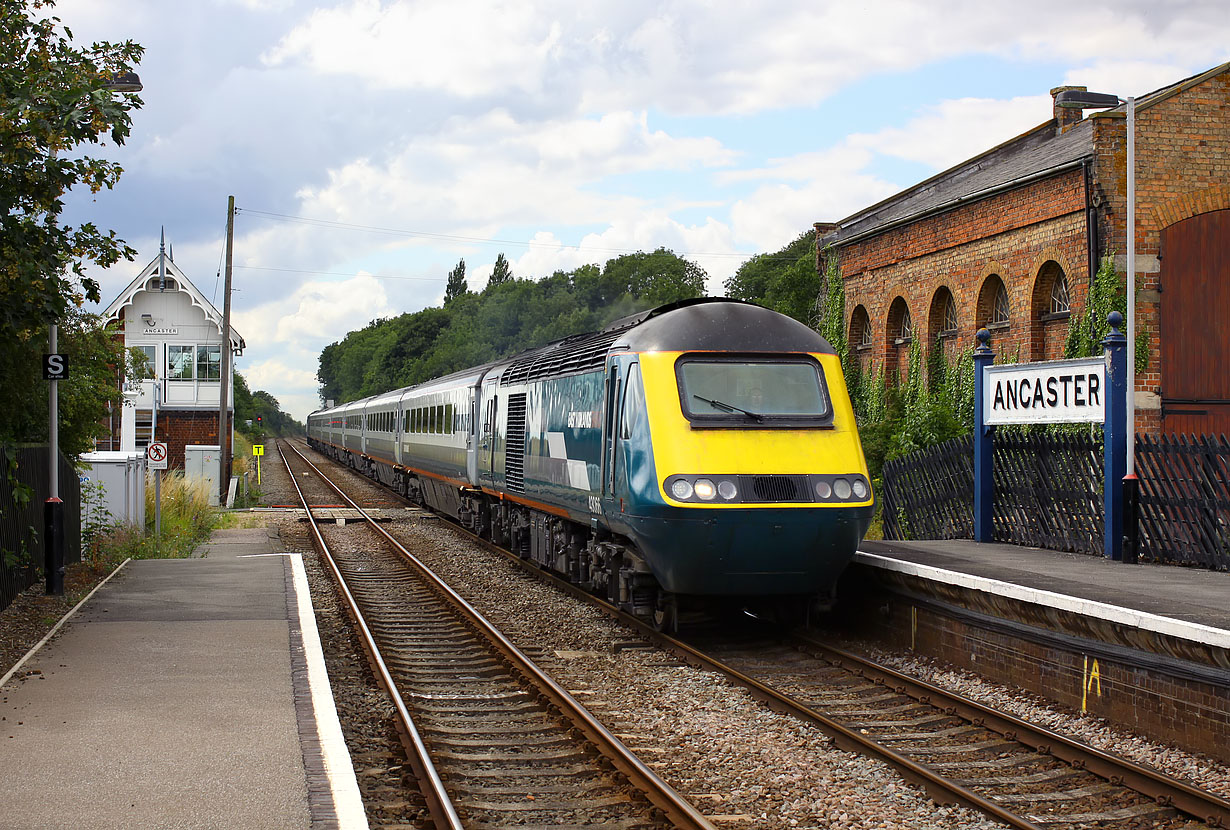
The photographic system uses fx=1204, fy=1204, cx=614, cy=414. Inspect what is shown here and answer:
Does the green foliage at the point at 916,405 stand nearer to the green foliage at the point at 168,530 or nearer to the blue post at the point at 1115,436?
the blue post at the point at 1115,436

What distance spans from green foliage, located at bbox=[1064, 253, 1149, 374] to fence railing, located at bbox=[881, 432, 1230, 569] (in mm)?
4453

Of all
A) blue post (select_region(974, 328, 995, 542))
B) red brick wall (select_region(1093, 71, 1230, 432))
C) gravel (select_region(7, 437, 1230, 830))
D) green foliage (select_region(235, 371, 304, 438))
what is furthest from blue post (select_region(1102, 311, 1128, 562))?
green foliage (select_region(235, 371, 304, 438))

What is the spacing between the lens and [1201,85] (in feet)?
59.7

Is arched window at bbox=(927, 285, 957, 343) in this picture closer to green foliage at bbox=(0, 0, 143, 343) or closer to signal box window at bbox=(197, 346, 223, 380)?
green foliage at bbox=(0, 0, 143, 343)

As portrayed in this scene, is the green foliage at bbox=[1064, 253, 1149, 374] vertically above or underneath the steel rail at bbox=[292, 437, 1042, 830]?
above

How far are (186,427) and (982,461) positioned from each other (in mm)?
38238

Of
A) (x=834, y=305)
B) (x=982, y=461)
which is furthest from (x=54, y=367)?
(x=834, y=305)

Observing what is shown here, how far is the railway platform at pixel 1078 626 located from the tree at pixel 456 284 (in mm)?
107344

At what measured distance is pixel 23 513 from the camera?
13.3 meters

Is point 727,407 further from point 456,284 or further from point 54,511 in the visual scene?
point 456,284

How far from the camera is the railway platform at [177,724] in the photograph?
5551mm

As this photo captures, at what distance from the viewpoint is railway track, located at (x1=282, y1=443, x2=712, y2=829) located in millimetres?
6188

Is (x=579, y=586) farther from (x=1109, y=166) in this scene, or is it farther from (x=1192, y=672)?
(x=1109, y=166)

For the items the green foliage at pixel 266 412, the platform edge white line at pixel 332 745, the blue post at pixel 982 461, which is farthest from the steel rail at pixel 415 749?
the green foliage at pixel 266 412
